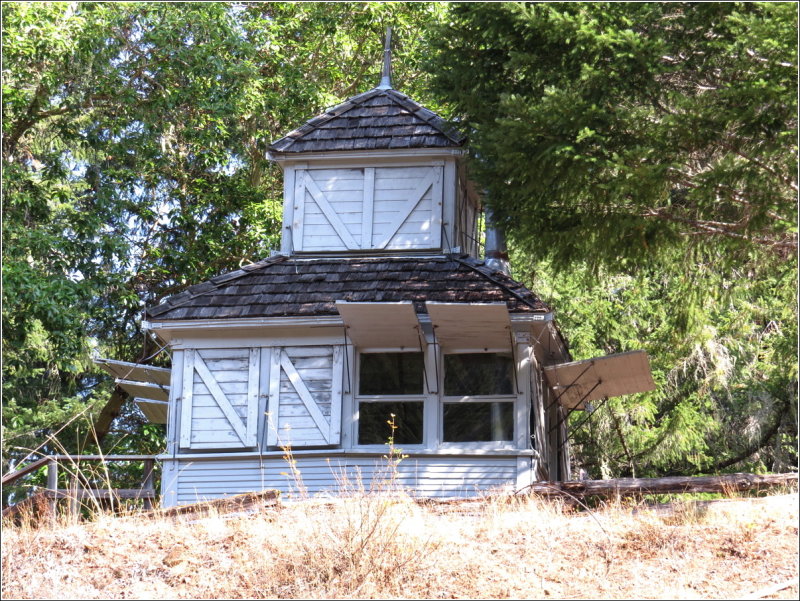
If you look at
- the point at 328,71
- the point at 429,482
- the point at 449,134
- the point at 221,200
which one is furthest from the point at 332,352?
the point at 328,71

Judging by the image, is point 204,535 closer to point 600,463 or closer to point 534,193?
point 534,193

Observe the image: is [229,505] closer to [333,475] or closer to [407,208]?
[333,475]

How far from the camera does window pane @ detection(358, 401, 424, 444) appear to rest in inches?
553

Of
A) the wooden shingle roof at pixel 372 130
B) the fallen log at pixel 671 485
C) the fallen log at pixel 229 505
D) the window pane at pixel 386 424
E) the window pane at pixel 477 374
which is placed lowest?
the fallen log at pixel 229 505

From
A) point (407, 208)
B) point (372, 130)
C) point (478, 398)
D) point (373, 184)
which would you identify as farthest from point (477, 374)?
point (372, 130)

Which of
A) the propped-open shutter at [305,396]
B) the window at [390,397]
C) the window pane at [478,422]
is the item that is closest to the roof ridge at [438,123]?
the window at [390,397]

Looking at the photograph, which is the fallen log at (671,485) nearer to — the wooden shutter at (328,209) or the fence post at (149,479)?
the fence post at (149,479)

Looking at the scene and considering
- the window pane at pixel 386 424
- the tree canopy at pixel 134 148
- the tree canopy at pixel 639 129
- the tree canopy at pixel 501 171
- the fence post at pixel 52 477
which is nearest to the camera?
the tree canopy at pixel 639 129

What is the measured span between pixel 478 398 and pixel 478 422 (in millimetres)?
308

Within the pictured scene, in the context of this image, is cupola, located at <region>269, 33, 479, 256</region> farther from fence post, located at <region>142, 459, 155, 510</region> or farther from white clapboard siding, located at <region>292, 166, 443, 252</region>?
fence post, located at <region>142, 459, 155, 510</region>

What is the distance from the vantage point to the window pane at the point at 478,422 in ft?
45.7

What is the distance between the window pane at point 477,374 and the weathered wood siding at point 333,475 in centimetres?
88

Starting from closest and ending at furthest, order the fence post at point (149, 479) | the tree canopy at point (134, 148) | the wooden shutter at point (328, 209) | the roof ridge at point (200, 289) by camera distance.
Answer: the fence post at point (149, 479) < the roof ridge at point (200, 289) < the wooden shutter at point (328, 209) < the tree canopy at point (134, 148)

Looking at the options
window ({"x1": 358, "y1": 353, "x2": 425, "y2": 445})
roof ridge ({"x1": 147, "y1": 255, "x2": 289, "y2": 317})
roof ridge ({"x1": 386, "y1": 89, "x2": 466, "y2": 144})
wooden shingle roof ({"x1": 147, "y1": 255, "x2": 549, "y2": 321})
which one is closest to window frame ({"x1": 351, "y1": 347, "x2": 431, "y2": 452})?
window ({"x1": 358, "y1": 353, "x2": 425, "y2": 445})
